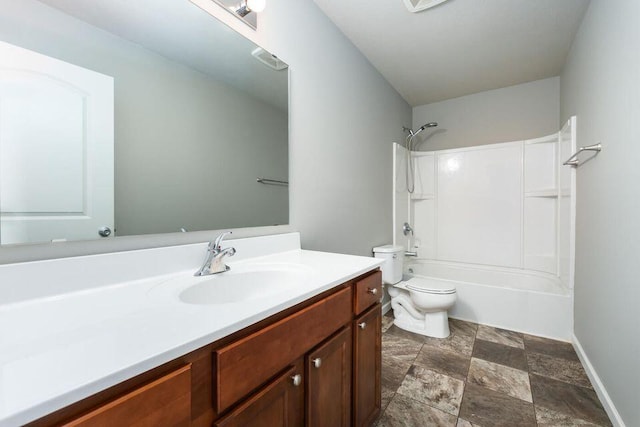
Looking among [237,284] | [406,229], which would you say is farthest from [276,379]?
[406,229]

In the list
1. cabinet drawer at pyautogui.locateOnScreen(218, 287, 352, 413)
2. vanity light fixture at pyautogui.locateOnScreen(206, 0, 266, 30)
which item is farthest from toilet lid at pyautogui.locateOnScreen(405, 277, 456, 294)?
vanity light fixture at pyautogui.locateOnScreen(206, 0, 266, 30)

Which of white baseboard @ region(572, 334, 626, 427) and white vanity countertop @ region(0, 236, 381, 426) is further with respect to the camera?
white baseboard @ region(572, 334, 626, 427)

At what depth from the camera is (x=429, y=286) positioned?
2.29 m

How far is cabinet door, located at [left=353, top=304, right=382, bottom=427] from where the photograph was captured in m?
1.09

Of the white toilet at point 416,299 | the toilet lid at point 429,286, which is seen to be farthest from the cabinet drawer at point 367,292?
the toilet lid at point 429,286

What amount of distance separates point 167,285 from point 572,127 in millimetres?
2814

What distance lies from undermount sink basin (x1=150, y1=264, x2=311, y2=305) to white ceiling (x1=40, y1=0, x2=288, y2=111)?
0.85 metres

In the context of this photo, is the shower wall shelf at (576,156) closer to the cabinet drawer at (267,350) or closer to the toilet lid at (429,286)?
the toilet lid at (429,286)

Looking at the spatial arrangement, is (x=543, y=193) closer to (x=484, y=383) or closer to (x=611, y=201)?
(x=611, y=201)

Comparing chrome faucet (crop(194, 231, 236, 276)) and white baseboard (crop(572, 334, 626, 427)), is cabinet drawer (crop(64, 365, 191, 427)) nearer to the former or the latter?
chrome faucet (crop(194, 231, 236, 276))

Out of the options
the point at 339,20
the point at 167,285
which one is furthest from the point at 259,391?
the point at 339,20

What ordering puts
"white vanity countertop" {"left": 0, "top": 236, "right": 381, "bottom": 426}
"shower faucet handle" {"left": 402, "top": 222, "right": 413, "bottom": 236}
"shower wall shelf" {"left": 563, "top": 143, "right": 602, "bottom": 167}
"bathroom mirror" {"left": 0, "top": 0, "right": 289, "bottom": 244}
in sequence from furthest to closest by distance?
1. "shower faucet handle" {"left": 402, "top": 222, "right": 413, "bottom": 236}
2. "shower wall shelf" {"left": 563, "top": 143, "right": 602, "bottom": 167}
3. "bathroom mirror" {"left": 0, "top": 0, "right": 289, "bottom": 244}
4. "white vanity countertop" {"left": 0, "top": 236, "right": 381, "bottom": 426}

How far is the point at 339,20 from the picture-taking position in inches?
74.4

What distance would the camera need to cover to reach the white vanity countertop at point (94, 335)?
37 cm
